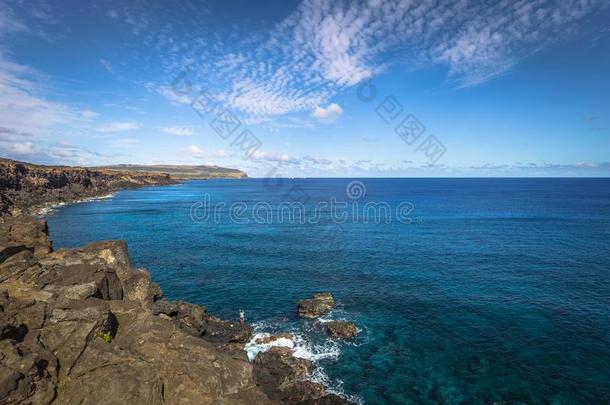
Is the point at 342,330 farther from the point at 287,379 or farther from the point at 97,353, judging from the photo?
the point at 97,353

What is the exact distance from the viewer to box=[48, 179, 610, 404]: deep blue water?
31312 millimetres

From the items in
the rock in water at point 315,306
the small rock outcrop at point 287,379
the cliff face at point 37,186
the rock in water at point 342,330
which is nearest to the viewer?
the small rock outcrop at point 287,379

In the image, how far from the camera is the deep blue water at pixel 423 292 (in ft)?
103

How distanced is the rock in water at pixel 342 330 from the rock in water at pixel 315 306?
423 centimetres

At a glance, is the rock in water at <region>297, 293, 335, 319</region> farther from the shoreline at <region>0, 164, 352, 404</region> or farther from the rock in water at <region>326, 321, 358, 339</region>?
the shoreline at <region>0, 164, 352, 404</region>

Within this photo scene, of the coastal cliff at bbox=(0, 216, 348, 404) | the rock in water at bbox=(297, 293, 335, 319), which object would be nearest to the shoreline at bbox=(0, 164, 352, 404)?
the coastal cliff at bbox=(0, 216, 348, 404)

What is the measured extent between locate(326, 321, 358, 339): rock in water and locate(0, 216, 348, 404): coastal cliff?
985 centimetres

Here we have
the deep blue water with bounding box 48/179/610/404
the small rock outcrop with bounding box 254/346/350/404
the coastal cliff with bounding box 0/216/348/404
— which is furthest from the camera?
the deep blue water with bounding box 48/179/610/404

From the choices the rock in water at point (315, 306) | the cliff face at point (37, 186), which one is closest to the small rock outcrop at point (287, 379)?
the rock in water at point (315, 306)

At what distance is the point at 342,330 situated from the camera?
39000 millimetres

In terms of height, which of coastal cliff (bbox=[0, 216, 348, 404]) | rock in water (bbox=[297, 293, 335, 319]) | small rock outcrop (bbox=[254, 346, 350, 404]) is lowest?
small rock outcrop (bbox=[254, 346, 350, 404])

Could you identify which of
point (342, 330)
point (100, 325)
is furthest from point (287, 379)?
point (100, 325)

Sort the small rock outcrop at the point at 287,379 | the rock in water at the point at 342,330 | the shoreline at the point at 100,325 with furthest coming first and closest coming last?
the rock in water at the point at 342,330, the small rock outcrop at the point at 287,379, the shoreline at the point at 100,325

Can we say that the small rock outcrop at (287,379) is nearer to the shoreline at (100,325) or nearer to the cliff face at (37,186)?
the shoreline at (100,325)
